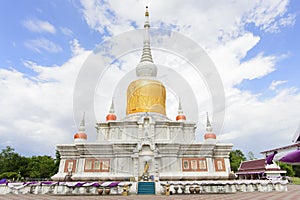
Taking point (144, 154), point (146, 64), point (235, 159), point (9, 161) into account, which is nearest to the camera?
point (144, 154)

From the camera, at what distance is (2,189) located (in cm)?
2052

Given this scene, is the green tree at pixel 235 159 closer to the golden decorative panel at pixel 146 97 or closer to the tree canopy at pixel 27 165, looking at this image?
the golden decorative panel at pixel 146 97

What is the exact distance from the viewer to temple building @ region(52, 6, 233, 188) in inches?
1061

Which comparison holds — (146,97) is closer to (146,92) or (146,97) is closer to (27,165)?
(146,92)

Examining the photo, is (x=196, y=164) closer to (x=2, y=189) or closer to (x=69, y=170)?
(x=69, y=170)

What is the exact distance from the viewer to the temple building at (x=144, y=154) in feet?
88.4

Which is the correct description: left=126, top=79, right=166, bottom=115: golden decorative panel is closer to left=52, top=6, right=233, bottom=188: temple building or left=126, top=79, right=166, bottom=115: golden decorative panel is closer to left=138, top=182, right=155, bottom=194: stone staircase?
left=52, top=6, right=233, bottom=188: temple building

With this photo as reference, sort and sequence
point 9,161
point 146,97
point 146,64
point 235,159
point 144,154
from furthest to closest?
1. point 235,159
2. point 9,161
3. point 146,64
4. point 146,97
5. point 144,154

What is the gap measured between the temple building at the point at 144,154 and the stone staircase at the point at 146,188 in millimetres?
3713

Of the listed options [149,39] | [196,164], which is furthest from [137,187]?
[149,39]

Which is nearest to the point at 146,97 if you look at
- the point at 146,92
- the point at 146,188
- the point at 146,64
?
the point at 146,92

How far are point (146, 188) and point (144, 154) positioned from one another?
7283 mm

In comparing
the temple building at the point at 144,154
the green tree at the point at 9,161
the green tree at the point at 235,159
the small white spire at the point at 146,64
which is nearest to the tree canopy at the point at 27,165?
the green tree at the point at 9,161

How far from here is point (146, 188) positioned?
20047 millimetres
